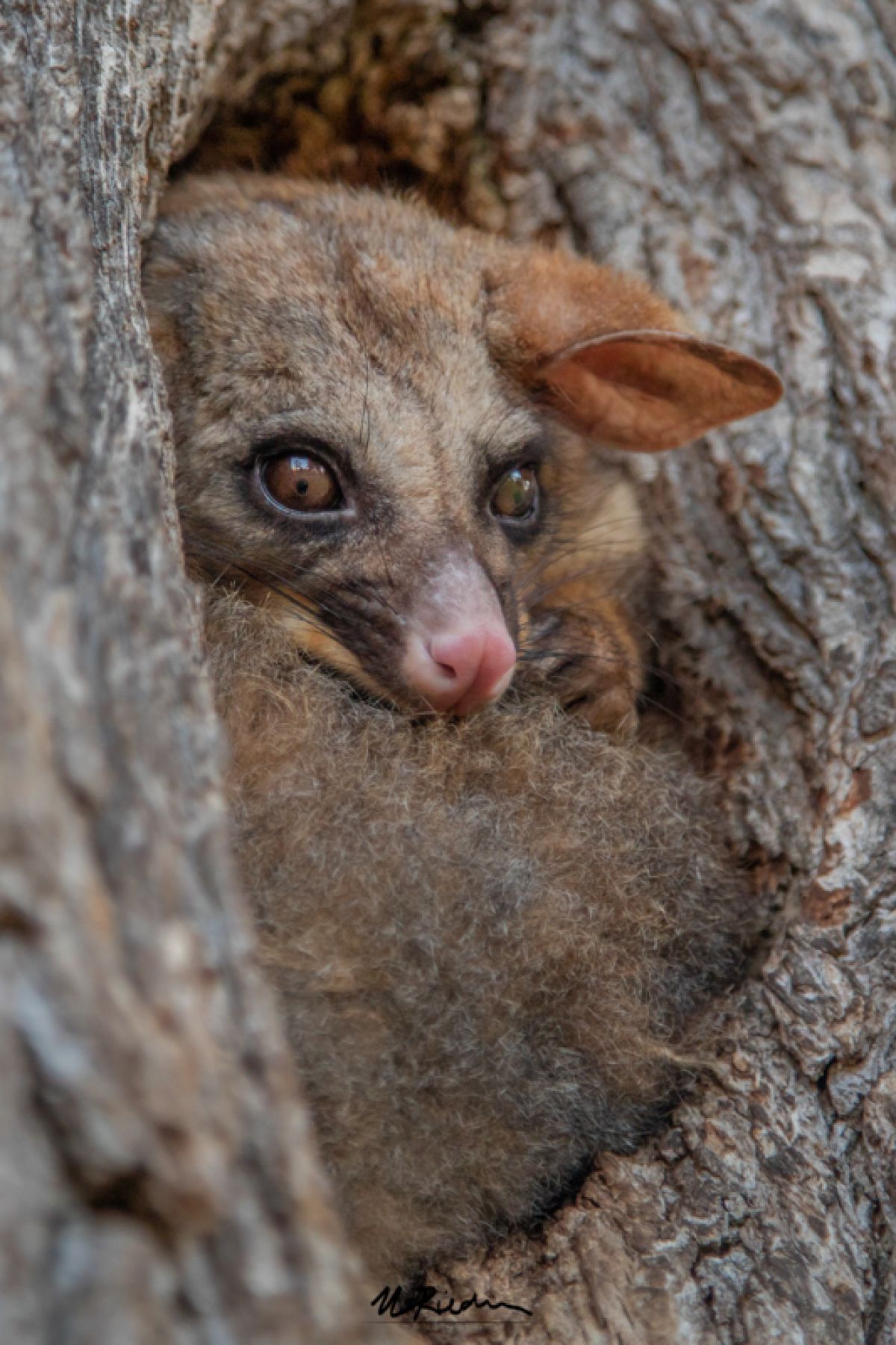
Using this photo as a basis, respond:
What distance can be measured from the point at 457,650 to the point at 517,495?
0.75 m

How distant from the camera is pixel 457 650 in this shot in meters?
2.32

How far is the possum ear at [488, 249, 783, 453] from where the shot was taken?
2715 mm

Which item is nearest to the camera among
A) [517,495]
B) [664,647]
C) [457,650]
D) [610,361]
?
[457,650]

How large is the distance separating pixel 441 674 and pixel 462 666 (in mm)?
49

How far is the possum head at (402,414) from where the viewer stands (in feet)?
8.27

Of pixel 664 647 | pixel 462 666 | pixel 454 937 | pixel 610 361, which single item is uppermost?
pixel 610 361

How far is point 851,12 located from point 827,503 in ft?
4.47

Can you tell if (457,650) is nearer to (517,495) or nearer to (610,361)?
(517,495)

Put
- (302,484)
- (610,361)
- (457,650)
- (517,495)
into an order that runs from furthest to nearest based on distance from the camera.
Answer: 1. (517,495)
2. (610,361)
3. (302,484)
4. (457,650)

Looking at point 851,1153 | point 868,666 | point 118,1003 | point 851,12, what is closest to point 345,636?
point 868,666
